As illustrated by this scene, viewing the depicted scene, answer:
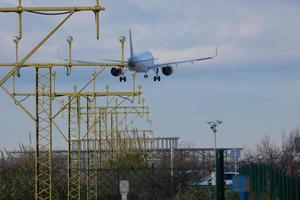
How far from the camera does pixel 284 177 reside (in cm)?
2188

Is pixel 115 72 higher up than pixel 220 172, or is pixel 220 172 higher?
pixel 115 72

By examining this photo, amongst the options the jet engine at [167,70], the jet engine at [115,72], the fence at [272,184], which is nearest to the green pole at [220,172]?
the fence at [272,184]

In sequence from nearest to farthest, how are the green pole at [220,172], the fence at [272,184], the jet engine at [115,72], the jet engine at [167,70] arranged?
1. the green pole at [220,172]
2. the fence at [272,184]
3. the jet engine at [115,72]
4. the jet engine at [167,70]

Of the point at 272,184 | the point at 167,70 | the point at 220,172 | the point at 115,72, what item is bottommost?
the point at 272,184

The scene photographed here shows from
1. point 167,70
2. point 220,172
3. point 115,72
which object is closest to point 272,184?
point 220,172

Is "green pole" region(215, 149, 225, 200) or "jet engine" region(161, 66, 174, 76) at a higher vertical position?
"jet engine" region(161, 66, 174, 76)

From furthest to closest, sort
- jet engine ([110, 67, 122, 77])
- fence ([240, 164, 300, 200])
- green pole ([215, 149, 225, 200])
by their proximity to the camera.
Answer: jet engine ([110, 67, 122, 77]) < fence ([240, 164, 300, 200]) < green pole ([215, 149, 225, 200])

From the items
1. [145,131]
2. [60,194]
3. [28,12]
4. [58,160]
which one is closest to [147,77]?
[60,194]

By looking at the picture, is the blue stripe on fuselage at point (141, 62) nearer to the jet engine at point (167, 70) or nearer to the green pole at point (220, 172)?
the jet engine at point (167, 70)

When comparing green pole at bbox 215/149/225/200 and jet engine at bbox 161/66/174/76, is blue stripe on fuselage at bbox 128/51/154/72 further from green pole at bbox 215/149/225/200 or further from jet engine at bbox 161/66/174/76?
green pole at bbox 215/149/225/200

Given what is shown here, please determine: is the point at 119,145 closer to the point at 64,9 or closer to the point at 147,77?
the point at 147,77

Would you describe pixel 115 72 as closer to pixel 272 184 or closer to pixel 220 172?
pixel 272 184

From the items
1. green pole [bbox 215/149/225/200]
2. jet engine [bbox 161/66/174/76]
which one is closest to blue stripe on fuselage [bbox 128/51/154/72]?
jet engine [bbox 161/66/174/76]

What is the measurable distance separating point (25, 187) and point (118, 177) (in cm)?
587
